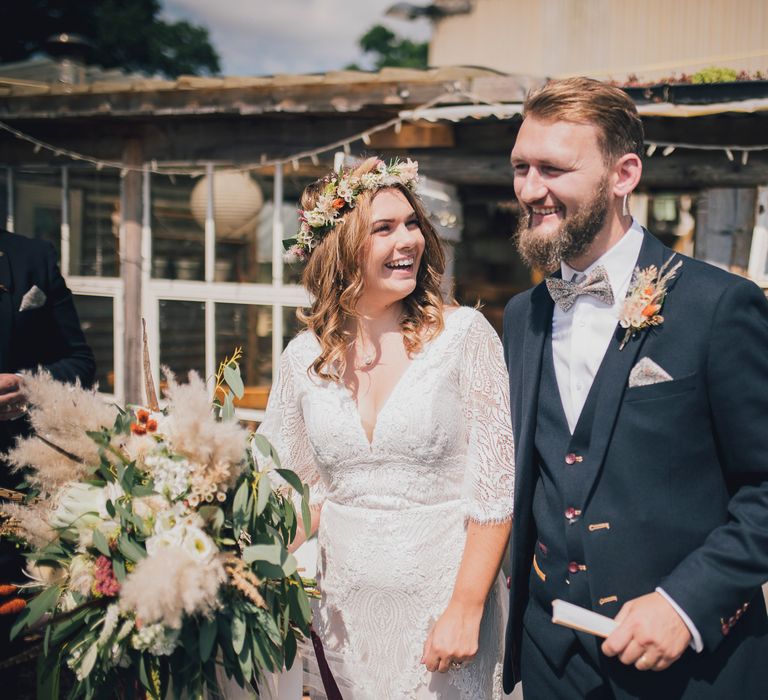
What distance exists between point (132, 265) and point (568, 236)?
4.54 meters

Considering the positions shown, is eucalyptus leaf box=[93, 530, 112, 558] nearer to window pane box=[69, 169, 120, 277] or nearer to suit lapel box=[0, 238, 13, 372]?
suit lapel box=[0, 238, 13, 372]

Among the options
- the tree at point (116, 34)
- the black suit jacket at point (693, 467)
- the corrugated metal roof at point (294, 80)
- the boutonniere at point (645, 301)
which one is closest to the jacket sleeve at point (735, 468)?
the black suit jacket at point (693, 467)

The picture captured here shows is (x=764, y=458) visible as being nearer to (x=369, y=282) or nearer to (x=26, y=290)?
(x=369, y=282)

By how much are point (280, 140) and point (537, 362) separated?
3.79 m

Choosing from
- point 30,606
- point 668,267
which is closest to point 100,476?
point 30,606

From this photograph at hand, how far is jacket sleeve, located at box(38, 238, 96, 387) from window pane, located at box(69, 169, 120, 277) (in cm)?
324

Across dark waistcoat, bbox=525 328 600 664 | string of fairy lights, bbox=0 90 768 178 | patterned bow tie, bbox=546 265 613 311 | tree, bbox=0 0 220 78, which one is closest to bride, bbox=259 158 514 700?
dark waistcoat, bbox=525 328 600 664

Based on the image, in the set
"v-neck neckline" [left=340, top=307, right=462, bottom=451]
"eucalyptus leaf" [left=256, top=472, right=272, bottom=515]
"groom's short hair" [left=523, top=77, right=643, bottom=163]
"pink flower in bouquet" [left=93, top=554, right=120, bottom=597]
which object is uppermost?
"groom's short hair" [left=523, top=77, right=643, bottom=163]

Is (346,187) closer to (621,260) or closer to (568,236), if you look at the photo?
(568,236)

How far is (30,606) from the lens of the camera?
156 cm

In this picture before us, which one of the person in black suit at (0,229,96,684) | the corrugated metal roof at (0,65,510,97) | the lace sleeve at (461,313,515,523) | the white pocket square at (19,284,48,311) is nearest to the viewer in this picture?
the lace sleeve at (461,313,515,523)

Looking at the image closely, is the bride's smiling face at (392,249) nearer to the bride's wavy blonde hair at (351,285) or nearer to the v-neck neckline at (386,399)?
the bride's wavy blonde hair at (351,285)

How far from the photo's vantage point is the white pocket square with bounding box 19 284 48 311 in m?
2.52

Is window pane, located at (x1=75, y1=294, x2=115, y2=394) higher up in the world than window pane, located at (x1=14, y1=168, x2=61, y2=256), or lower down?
lower down
